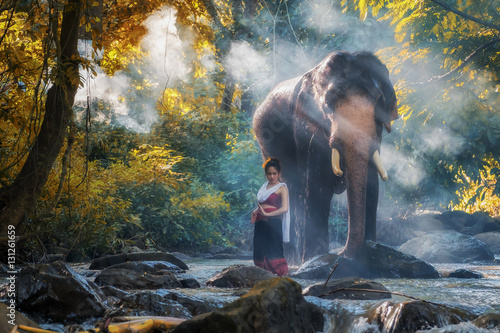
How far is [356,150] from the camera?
8508 millimetres

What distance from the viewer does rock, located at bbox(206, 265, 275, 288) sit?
6703 mm

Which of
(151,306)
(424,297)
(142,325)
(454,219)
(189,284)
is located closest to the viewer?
(142,325)

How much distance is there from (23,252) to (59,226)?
2141mm

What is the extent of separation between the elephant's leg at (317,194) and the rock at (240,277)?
2.43 m

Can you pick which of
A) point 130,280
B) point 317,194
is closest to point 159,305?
point 130,280

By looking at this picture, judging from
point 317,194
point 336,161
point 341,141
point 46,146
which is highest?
point 341,141

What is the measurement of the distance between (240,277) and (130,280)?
1.27 metres

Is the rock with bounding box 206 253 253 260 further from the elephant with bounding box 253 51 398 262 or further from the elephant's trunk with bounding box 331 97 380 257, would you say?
the elephant's trunk with bounding box 331 97 380 257

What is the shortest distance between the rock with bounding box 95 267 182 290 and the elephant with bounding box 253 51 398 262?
271cm

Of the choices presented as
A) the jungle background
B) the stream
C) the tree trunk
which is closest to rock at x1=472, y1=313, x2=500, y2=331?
the stream

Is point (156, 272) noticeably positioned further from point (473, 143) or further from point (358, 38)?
point (358, 38)

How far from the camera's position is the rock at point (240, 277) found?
670 centimetres

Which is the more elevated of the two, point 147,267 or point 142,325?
point 147,267

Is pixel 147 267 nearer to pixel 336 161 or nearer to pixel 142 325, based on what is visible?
pixel 336 161
